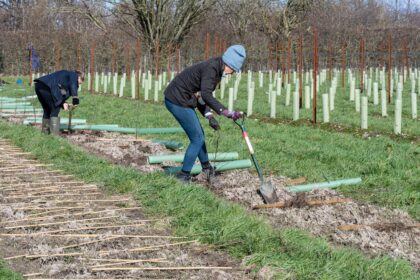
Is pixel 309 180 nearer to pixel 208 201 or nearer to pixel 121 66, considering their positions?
pixel 208 201

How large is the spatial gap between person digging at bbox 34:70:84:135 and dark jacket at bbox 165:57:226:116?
11.9 ft

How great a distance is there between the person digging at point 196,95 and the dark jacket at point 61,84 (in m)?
3.74

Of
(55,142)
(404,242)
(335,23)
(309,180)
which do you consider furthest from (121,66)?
(404,242)

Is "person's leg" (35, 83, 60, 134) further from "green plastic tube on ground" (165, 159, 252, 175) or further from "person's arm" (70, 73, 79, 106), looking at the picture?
"green plastic tube on ground" (165, 159, 252, 175)

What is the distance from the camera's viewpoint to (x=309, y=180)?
270 inches

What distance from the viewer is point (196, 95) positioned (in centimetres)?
633

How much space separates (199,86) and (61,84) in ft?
13.8

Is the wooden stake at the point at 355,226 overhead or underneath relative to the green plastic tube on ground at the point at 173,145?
underneath

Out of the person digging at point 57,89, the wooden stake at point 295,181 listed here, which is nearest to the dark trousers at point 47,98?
the person digging at point 57,89

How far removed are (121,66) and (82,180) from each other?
88.6 feet

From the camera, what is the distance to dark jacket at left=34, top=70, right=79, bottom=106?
31.1 feet

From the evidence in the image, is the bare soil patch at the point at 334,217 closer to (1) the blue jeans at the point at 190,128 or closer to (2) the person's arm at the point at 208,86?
(1) the blue jeans at the point at 190,128

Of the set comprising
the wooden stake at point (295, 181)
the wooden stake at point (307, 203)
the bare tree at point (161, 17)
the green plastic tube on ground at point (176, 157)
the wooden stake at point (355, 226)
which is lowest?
the wooden stake at point (355, 226)

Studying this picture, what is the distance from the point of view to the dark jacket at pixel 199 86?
19.3 ft
